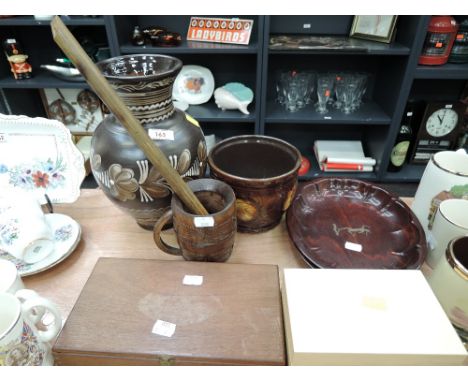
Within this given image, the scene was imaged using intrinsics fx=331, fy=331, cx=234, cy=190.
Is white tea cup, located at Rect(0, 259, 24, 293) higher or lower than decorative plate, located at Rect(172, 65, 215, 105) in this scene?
higher

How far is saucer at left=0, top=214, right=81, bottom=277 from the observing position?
2.10 ft

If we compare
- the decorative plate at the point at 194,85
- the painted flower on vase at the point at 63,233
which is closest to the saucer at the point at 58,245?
the painted flower on vase at the point at 63,233

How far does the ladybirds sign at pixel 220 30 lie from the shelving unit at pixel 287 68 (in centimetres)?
5

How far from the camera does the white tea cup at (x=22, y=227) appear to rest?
2.02ft

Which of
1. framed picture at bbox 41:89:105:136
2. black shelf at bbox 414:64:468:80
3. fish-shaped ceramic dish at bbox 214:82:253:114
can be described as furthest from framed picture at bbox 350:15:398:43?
framed picture at bbox 41:89:105:136

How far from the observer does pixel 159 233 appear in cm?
60

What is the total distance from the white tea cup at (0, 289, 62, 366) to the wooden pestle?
0.85 ft

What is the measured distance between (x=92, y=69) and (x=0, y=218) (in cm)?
36

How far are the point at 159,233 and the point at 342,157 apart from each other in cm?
→ 148

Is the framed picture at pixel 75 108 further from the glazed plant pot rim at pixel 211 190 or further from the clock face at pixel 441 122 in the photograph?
the clock face at pixel 441 122

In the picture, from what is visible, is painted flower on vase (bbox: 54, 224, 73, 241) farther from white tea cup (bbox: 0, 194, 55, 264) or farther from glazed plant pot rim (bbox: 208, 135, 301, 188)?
glazed plant pot rim (bbox: 208, 135, 301, 188)

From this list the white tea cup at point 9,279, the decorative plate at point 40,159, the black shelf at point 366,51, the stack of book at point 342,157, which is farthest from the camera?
the stack of book at point 342,157

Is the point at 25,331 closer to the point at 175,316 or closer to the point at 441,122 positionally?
the point at 175,316
